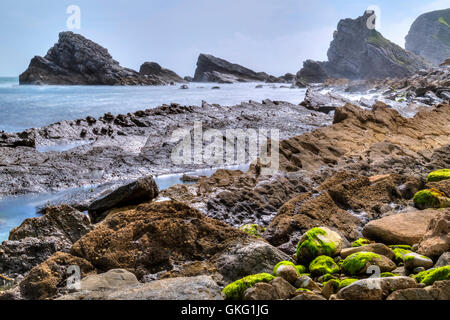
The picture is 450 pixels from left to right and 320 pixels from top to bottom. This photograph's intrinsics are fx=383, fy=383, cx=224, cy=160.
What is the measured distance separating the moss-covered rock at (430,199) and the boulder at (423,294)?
16.0ft

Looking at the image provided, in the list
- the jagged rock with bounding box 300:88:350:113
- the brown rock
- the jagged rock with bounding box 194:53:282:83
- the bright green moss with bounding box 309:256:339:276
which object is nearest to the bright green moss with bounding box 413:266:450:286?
the bright green moss with bounding box 309:256:339:276

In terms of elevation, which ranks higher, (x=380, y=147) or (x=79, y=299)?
(x=380, y=147)

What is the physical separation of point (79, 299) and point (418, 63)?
149 m

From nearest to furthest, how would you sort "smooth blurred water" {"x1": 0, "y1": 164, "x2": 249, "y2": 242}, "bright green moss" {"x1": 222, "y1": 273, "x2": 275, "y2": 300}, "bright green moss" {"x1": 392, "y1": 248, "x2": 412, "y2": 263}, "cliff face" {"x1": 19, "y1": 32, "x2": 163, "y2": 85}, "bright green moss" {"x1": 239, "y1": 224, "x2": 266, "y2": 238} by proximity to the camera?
1. "bright green moss" {"x1": 222, "y1": 273, "x2": 275, "y2": 300}
2. "bright green moss" {"x1": 392, "y1": 248, "x2": 412, "y2": 263}
3. "bright green moss" {"x1": 239, "y1": 224, "x2": 266, "y2": 238}
4. "smooth blurred water" {"x1": 0, "y1": 164, "x2": 249, "y2": 242}
5. "cliff face" {"x1": 19, "y1": 32, "x2": 163, "y2": 85}

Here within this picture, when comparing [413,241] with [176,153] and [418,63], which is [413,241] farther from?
[418,63]

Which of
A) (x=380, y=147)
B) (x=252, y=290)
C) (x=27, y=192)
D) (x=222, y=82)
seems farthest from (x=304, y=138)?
(x=222, y=82)

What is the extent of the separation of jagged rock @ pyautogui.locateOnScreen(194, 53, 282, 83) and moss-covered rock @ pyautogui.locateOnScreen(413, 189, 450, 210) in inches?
5151

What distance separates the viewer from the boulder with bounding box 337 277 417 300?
13.1ft

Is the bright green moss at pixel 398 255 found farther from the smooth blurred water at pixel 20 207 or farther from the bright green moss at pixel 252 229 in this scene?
the smooth blurred water at pixel 20 207

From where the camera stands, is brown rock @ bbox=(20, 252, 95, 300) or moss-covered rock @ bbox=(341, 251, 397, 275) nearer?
brown rock @ bbox=(20, 252, 95, 300)

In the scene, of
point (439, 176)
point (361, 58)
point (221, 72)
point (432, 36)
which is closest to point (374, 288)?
point (439, 176)

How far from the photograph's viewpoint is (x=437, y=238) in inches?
222

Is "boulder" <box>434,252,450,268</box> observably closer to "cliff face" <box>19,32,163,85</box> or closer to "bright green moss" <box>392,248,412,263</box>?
"bright green moss" <box>392,248,412,263</box>

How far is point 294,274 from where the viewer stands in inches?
191
